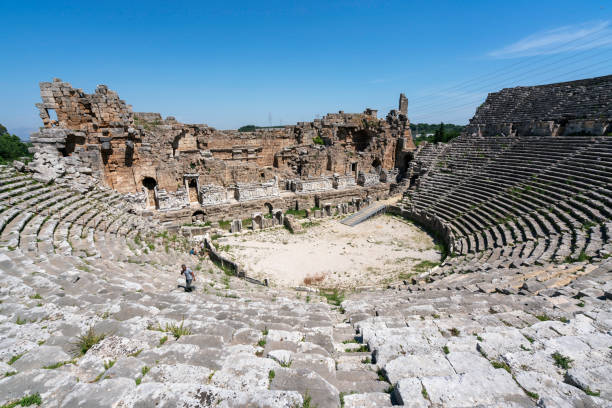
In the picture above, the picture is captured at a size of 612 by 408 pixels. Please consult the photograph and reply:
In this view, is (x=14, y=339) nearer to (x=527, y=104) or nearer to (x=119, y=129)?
(x=119, y=129)

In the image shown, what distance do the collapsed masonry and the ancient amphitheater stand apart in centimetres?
13

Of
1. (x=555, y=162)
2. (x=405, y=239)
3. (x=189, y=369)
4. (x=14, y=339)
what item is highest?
(x=555, y=162)

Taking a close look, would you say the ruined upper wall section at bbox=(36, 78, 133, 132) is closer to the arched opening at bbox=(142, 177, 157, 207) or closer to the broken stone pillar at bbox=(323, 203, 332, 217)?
the arched opening at bbox=(142, 177, 157, 207)

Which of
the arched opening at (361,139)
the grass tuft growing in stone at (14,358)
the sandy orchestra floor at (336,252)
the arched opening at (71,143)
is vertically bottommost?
the sandy orchestra floor at (336,252)

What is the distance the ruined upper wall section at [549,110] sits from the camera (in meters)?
16.2

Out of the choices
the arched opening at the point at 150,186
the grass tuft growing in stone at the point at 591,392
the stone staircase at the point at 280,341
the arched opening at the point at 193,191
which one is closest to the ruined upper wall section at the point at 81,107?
A: the arched opening at the point at 150,186

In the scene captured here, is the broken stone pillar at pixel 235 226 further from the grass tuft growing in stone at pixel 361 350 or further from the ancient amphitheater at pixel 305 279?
the grass tuft growing in stone at pixel 361 350

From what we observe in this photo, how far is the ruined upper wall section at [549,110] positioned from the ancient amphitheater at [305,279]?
145mm

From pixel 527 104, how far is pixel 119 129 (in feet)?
93.4

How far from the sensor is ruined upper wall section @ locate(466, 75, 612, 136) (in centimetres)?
1622

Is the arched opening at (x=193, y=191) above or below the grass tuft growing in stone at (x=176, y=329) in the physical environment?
above

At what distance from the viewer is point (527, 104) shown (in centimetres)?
2123

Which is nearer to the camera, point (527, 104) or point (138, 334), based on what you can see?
point (138, 334)

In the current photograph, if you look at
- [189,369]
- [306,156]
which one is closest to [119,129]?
[306,156]
